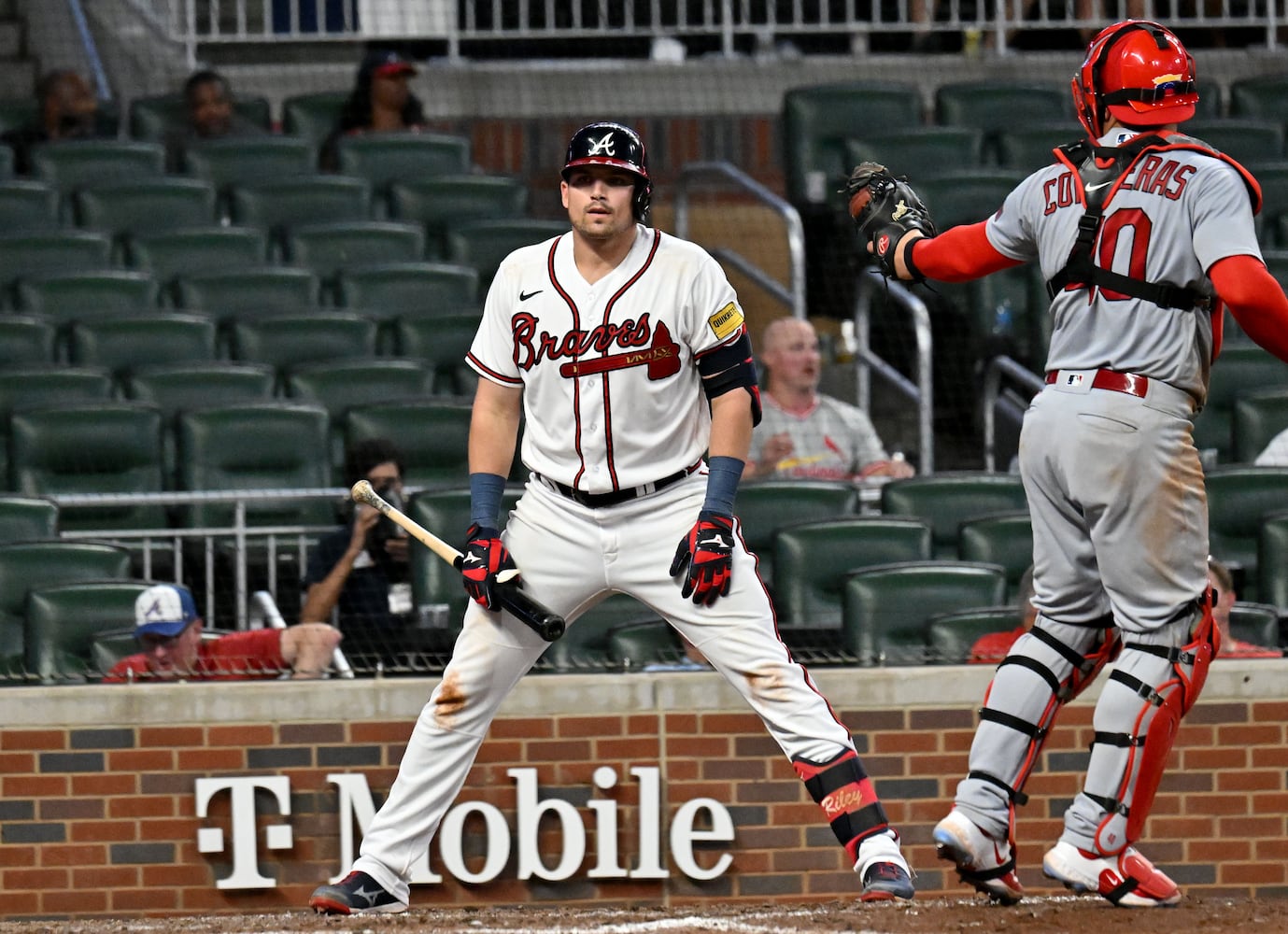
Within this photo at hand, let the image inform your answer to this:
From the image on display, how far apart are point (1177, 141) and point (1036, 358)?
439cm

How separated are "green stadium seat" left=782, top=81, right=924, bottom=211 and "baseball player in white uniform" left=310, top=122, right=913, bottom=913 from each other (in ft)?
17.5

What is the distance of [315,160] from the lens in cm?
973

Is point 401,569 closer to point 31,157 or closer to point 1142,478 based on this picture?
point 1142,478

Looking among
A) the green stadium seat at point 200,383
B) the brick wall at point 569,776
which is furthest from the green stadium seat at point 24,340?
the brick wall at point 569,776

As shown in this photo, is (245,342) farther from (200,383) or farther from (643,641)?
(643,641)

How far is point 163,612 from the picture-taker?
220 inches

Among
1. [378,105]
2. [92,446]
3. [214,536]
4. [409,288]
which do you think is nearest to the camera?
[214,536]

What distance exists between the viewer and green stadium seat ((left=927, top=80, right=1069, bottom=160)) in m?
10.0

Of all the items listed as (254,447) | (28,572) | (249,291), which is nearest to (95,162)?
(249,291)

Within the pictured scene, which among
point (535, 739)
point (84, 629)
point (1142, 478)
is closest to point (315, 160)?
point (84, 629)

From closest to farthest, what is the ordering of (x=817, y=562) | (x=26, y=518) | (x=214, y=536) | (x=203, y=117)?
1. (x=817, y=562)
2. (x=26, y=518)
3. (x=214, y=536)
4. (x=203, y=117)

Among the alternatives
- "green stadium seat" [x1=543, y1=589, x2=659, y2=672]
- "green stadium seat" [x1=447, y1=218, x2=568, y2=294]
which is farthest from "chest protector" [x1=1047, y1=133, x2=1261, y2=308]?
"green stadium seat" [x1=447, y1=218, x2=568, y2=294]

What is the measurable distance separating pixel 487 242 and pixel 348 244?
25.2 inches

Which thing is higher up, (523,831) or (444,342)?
(444,342)
